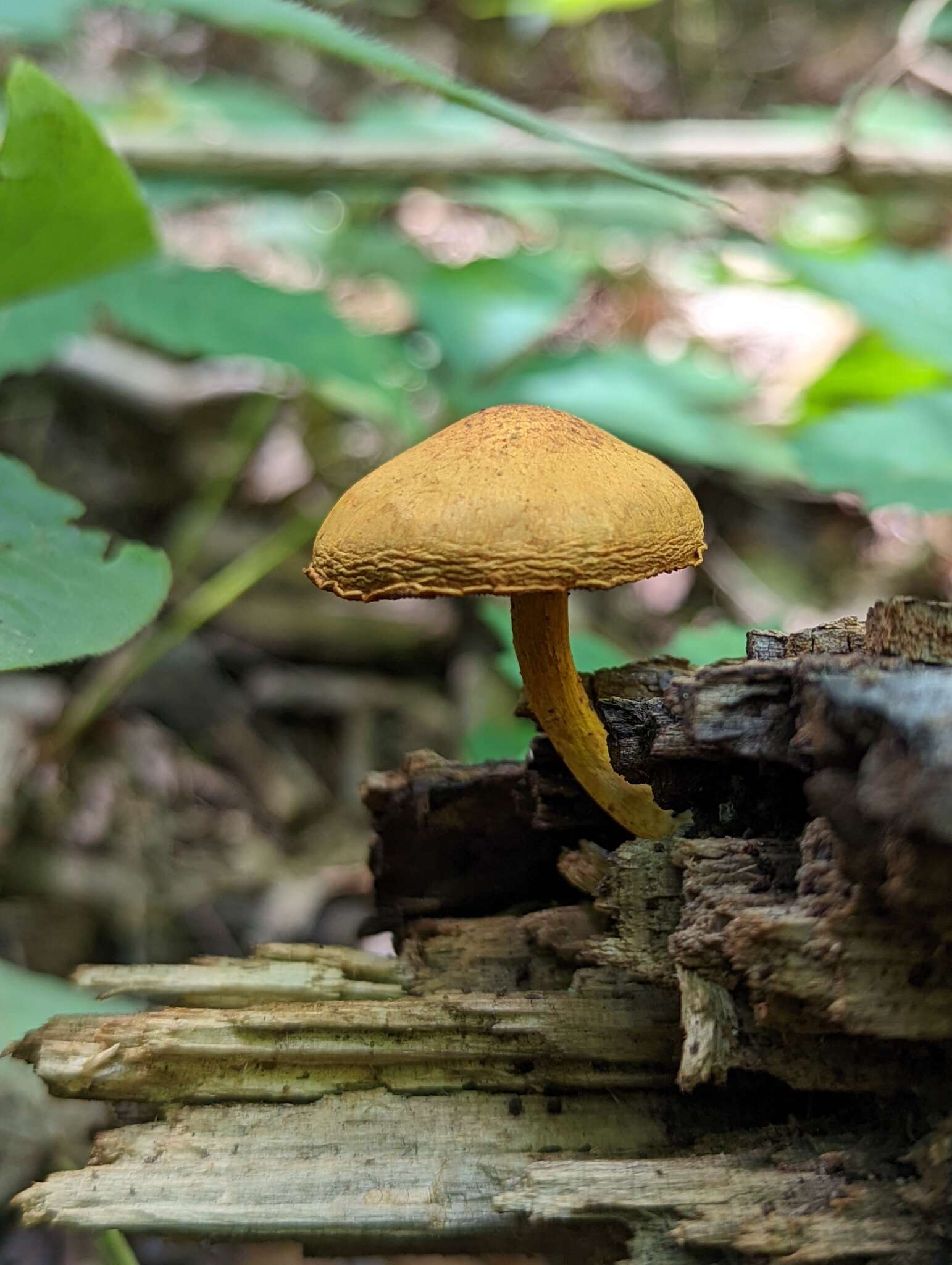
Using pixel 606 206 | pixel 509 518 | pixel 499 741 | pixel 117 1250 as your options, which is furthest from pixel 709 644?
pixel 606 206

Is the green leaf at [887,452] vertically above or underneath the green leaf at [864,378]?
above

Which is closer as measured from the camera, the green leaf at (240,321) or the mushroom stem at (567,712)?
the mushroom stem at (567,712)

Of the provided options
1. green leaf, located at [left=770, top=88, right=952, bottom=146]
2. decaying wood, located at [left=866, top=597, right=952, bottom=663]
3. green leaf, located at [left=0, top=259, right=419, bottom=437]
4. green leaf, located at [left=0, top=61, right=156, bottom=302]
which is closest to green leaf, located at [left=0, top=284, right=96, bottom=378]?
green leaf, located at [left=0, top=259, right=419, bottom=437]

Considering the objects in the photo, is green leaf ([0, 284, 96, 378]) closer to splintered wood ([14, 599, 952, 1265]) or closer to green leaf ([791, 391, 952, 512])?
splintered wood ([14, 599, 952, 1265])

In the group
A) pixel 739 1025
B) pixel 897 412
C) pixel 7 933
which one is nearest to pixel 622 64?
pixel 897 412

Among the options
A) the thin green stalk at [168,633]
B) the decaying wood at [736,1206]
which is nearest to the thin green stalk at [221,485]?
the thin green stalk at [168,633]

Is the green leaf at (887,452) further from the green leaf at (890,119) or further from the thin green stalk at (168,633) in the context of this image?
the thin green stalk at (168,633)

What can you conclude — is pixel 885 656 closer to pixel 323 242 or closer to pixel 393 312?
pixel 323 242
